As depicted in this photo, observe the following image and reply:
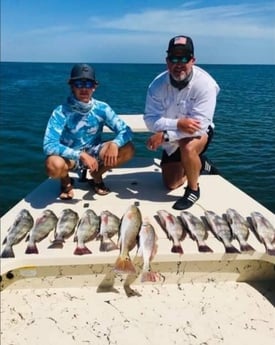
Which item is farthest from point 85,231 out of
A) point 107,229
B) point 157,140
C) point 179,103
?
point 179,103

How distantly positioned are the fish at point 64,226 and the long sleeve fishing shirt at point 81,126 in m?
0.71

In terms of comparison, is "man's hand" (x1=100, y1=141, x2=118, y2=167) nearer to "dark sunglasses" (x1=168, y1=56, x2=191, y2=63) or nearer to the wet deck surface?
the wet deck surface

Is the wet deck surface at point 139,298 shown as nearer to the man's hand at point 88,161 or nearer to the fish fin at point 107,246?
the fish fin at point 107,246

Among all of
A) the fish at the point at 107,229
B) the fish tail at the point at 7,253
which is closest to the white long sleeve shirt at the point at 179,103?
the fish at the point at 107,229

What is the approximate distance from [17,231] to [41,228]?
21cm

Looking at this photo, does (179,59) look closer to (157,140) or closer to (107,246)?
(157,140)

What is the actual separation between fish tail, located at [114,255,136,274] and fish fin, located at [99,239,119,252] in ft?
0.64

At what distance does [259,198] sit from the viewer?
8664 mm

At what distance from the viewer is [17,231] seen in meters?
3.70

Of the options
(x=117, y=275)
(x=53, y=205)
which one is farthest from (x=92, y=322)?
(x=53, y=205)

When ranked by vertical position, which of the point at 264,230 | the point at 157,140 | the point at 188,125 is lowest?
the point at 264,230

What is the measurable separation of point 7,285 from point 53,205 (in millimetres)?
1202

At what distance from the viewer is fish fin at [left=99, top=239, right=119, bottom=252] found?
346 centimetres

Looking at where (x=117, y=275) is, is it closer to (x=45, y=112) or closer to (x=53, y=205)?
(x=53, y=205)
